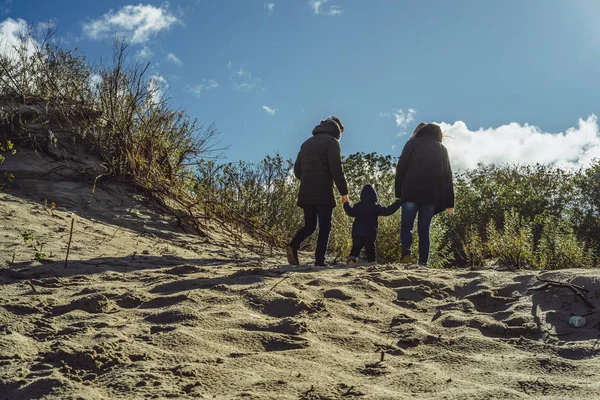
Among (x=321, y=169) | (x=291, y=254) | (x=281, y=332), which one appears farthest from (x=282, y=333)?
(x=321, y=169)

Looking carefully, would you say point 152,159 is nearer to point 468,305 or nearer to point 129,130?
point 129,130

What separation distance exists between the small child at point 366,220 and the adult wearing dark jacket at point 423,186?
0.29m

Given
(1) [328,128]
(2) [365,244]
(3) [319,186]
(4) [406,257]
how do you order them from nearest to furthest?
(4) [406,257] → (3) [319,186] → (1) [328,128] → (2) [365,244]

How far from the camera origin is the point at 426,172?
5715 millimetres

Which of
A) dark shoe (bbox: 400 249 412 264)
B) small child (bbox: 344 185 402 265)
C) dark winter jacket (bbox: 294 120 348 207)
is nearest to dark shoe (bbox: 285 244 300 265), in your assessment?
dark winter jacket (bbox: 294 120 348 207)

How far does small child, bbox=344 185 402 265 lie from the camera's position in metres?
6.00

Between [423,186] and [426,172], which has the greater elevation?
[426,172]

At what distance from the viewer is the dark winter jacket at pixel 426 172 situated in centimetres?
570

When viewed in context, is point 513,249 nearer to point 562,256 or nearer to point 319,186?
point 562,256

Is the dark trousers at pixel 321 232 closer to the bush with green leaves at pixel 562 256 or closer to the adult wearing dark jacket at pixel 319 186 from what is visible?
the adult wearing dark jacket at pixel 319 186

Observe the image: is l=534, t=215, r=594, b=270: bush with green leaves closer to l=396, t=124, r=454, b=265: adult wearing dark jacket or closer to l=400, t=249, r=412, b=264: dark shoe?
l=396, t=124, r=454, b=265: adult wearing dark jacket

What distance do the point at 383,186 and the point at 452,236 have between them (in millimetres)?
3508

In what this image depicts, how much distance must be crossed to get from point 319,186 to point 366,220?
2.55 ft

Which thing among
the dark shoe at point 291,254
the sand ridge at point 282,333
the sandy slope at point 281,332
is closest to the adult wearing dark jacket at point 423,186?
the sandy slope at point 281,332
